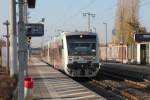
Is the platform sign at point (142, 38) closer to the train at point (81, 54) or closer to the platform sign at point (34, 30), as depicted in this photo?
the train at point (81, 54)

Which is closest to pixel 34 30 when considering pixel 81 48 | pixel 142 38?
pixel 81 48

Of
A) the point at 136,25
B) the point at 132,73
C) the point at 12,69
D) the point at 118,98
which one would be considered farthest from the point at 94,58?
the point at 136,25

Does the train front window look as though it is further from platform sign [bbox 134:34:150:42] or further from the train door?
platform sign [bbox 134:34:150:42]

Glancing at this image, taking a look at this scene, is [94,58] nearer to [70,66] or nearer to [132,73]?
[70,66]

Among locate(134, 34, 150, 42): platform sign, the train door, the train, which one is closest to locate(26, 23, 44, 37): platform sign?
the train

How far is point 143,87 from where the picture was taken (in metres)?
28.5

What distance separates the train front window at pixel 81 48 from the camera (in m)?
34.0

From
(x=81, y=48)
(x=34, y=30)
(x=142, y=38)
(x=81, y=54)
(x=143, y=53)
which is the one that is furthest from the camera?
(x=142, y=38)

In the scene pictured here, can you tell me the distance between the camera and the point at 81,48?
34156 mm

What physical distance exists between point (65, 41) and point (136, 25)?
212 feet

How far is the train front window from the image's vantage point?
34.0 metres

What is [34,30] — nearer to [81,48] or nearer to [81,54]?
[81,54]

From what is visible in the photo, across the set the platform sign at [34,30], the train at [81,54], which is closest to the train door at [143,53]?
the train at [81,54]

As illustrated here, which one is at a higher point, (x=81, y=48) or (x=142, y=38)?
(x=142, y=38)
